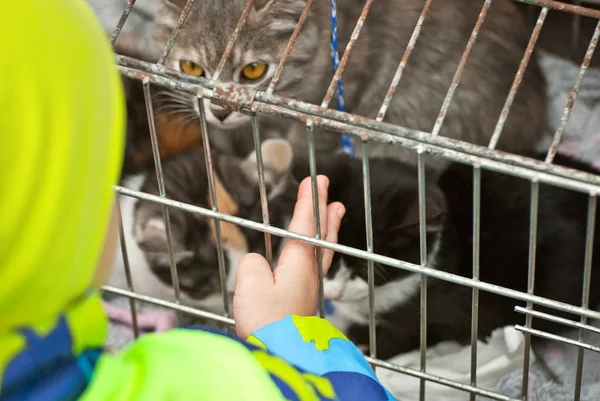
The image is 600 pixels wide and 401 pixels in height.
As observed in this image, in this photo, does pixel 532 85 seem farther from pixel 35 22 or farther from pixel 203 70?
pixel 35 22

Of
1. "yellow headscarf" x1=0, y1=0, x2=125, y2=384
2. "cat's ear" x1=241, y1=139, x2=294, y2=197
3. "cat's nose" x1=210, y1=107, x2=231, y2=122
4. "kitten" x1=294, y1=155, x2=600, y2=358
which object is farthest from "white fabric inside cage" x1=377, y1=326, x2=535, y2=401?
"yellow headscarf" x1=0, y1=0, x2=125, y2=384

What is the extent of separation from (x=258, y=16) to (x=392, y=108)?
311 mm

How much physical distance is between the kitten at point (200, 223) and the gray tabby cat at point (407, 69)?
0.40 feet

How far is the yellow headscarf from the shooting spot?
1.51 ft

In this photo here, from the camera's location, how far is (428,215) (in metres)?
1.18

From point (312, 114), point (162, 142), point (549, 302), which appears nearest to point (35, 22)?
point (312, 114)

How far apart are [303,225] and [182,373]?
0.38 m

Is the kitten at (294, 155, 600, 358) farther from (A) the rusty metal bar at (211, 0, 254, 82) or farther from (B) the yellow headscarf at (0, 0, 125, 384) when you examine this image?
(B) the yellow headscarf at (0, 0, 125, 384)

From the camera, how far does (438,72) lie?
1.50 m

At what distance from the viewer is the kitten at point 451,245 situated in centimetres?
120

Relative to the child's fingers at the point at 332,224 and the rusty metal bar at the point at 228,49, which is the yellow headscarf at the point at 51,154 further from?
the child's fingers at the point at 332,224

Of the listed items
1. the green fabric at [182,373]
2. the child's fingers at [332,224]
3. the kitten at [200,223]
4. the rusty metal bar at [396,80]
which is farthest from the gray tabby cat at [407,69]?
Result: the green fabric at [182,373]

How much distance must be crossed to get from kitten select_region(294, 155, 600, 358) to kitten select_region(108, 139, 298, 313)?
0.06 metres

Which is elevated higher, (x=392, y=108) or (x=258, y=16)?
(x=258, y=16)
